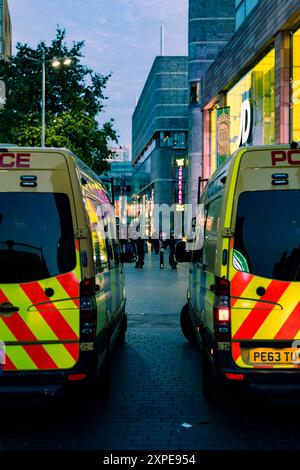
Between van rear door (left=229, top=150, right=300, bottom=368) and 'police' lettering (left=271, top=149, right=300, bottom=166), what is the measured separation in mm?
388

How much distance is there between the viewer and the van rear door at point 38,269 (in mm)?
5555

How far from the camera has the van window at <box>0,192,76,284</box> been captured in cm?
559

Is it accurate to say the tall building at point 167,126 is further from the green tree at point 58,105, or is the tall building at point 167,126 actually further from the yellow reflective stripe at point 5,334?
the yellow reflective stripe at point 5,334

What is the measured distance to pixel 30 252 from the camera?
5.61 metres

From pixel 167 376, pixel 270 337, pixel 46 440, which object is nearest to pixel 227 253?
pixel 270 337

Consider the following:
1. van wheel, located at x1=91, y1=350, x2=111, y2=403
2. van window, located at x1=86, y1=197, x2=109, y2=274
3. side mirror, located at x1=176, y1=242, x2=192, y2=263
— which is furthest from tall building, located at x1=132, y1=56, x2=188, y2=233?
van wheel, located at x1=91, y1=350, x2=111, y2=403

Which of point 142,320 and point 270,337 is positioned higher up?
point 270,337

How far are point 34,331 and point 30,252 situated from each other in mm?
633

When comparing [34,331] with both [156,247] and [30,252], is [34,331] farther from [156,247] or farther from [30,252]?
[156,247]

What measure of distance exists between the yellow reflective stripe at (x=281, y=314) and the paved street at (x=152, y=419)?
0.57 m

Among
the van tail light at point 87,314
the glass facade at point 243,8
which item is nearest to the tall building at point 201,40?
the glass facade at point 243,8

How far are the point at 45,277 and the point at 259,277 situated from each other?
67.6 inches

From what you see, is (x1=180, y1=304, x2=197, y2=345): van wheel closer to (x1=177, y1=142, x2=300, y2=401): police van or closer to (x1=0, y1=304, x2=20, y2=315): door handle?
(x1=177, y1=142, x2=300, y2=401): police van

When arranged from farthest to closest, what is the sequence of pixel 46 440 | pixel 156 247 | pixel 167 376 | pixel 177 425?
1. pixel 156 247
2. pixel 167 376
3. pixel 177 425
4. pixel 46 440
